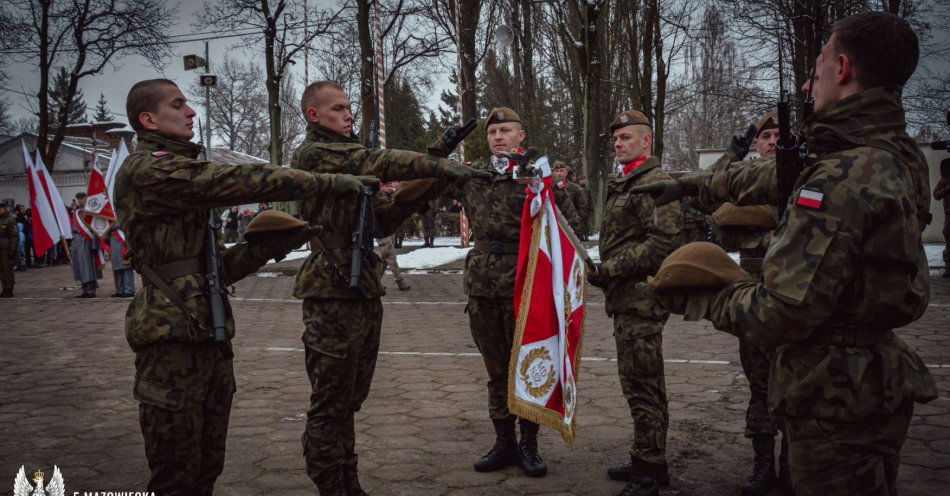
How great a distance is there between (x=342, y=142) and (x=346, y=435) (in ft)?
5.63

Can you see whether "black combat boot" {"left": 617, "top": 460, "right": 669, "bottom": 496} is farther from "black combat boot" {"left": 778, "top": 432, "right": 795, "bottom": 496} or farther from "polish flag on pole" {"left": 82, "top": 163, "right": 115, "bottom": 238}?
"polish flag on pole" {"left": 82, "top": 163, "right": 115, "bottom": 238}

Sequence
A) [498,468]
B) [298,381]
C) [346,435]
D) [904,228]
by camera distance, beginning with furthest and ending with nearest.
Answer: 1. [298,381]
2. [498,468]
3. [346,435]
4. [904,228]

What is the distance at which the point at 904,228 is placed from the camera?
221 cm

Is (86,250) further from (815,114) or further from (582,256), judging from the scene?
(815,114)

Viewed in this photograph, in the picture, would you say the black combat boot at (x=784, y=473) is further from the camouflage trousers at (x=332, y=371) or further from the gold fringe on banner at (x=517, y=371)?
the camouflage trousers at (x=332, y=371)

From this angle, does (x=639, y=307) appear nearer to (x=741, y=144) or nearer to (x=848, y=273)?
(x=741, y=144)

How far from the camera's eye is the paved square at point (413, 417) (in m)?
4.55

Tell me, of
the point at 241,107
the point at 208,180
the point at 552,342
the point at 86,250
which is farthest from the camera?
the point at 241,107

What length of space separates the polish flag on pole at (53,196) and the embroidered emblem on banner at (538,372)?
48.1 ft

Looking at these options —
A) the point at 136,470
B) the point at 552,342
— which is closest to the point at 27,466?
the point at 136,470

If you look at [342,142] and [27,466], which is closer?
[342,142]

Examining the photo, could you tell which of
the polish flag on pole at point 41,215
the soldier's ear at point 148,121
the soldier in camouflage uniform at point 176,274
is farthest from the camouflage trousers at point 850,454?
the polish flag on pole at point 41,215

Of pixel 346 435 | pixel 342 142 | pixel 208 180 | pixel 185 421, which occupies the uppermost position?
pixel 342 142

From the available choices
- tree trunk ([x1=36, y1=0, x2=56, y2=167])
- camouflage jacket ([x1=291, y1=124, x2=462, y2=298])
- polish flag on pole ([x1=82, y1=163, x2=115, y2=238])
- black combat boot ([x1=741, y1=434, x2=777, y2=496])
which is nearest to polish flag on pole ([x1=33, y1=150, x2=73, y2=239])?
polish flag on pole ([x1=82, y1=163, x2=115, y2=238])
